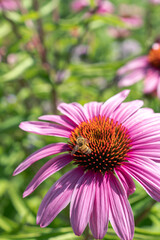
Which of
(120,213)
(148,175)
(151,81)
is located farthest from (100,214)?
(151,81)

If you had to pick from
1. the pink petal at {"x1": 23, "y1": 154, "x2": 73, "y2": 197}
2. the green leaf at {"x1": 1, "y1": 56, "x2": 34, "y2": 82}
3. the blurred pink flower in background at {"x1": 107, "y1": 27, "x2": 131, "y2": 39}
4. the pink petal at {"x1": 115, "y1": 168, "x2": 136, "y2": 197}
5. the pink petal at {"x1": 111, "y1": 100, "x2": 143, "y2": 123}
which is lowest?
the pink petal at {"x1": 115, "y1": 168, "x2": 136, "y2": 197}

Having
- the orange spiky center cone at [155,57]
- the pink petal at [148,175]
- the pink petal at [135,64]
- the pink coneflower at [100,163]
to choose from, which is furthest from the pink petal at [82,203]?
the orange spiky center cone at [155,57]

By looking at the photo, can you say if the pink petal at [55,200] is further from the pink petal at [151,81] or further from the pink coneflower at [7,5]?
the pink coneflower at [7,5]

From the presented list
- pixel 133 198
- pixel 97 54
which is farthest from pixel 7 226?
pixel 97 54

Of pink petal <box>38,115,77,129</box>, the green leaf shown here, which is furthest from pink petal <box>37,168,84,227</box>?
the green leaf

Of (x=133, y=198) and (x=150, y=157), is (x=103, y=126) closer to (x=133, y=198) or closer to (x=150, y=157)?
(x=150, y=157)

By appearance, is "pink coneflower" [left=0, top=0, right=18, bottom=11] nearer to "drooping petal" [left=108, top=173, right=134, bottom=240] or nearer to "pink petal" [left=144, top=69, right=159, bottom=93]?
"pink petal" [left=144, top=69, right=159, bottom=93]

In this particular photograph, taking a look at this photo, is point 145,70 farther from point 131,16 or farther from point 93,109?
point 131,16
